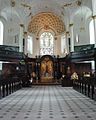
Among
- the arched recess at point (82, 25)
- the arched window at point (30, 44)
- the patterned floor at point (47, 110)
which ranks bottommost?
the patterned floor at point (47, 110)

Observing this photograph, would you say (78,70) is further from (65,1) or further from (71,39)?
(65,1)

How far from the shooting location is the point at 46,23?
1341 inches

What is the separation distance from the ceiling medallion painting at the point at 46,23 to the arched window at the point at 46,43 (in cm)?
115

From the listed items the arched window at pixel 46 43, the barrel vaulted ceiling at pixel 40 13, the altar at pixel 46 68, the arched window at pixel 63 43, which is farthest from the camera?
the arched window at pixel 46 43

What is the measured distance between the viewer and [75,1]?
88.6 ft

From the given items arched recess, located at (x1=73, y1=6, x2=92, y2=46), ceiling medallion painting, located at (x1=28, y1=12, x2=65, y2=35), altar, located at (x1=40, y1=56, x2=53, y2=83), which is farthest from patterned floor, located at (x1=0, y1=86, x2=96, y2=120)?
ceiling medallion painting, located at (x1=28, y1=12, x2=65, y2=35)

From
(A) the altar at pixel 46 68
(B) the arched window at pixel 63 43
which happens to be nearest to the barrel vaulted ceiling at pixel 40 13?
(B) the arched window at pixel 63 43

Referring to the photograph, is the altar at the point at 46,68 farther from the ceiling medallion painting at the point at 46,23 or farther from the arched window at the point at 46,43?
the ceiling medallion painting at the point at 46,23

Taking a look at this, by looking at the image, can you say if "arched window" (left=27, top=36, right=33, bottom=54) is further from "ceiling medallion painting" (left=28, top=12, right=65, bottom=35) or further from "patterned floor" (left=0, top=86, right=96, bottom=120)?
"patterned floor" (left=0, top=86, right=96, bottom=120)

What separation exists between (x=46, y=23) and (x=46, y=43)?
3.13 m

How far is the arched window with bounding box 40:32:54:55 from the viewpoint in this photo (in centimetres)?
3438

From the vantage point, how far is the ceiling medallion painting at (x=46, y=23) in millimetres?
32787

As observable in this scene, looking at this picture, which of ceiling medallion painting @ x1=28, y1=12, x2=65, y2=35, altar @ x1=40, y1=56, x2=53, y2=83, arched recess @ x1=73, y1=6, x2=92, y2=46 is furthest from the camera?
ceiling medallion painting @ x1=28, y1=12, x2=65, y2=35

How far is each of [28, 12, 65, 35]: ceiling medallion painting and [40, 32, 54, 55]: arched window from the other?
1.15 m
